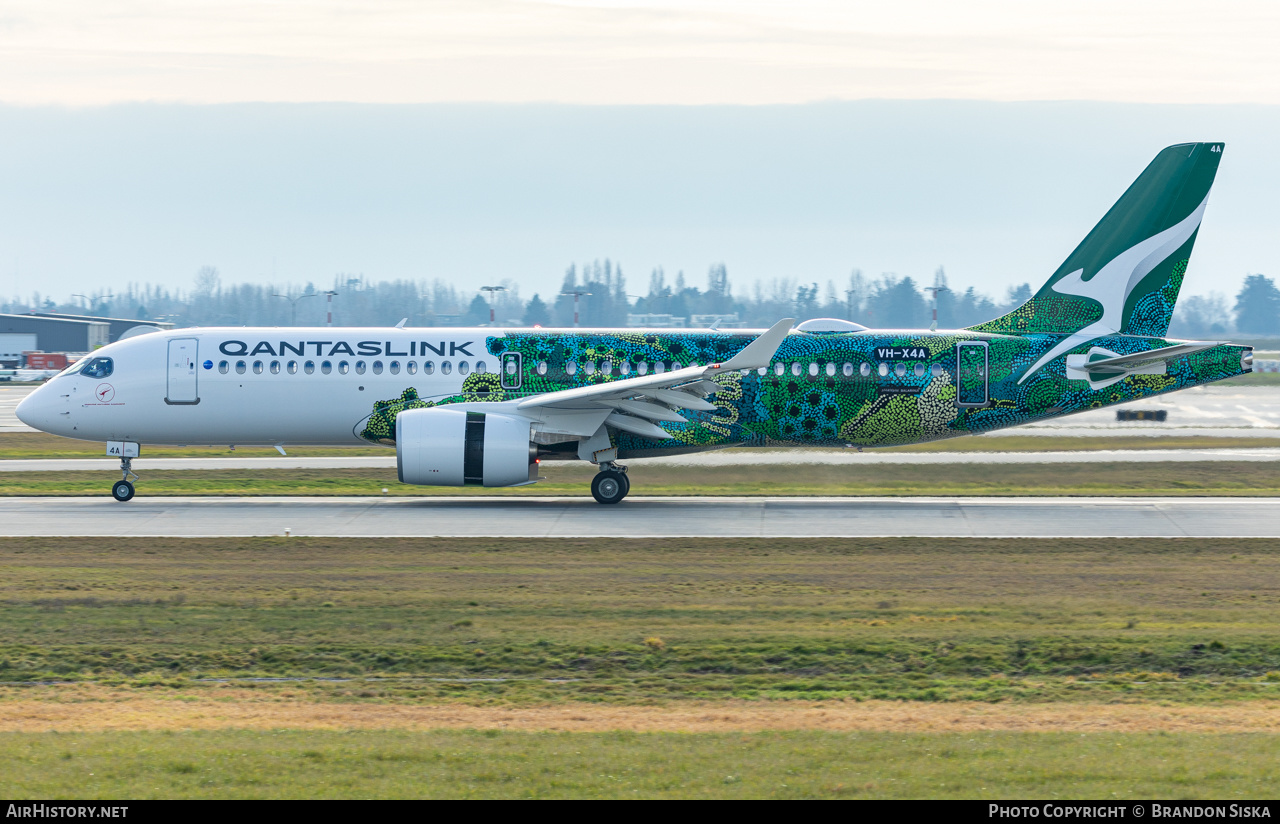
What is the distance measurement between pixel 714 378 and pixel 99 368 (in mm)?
14212

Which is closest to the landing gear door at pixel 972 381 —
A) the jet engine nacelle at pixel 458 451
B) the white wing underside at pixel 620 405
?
the white wing underside at pixel 620 405

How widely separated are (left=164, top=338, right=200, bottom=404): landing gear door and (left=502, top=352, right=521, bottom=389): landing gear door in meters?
7.02

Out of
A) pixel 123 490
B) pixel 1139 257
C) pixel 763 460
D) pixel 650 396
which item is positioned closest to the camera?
pixel 650 396

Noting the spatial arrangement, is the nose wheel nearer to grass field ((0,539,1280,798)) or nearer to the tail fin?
grass field ((0,539,1280,798))

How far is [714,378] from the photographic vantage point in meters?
28.3

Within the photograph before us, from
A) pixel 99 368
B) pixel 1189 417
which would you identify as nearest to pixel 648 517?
pixel 99 368

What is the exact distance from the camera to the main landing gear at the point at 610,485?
28.5 m

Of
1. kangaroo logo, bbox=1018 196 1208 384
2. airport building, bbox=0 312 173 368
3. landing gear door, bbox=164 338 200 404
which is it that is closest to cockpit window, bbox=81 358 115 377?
landing gear door, bbox=164 338 200 404

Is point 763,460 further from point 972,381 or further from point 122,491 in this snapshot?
point 122,491

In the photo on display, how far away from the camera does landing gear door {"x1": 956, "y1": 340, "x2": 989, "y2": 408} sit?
2889cm

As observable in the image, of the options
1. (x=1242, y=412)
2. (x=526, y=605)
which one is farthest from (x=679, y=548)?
(x=1242, y=412)

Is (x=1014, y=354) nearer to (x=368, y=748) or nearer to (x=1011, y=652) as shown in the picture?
(x=1011, y=652)

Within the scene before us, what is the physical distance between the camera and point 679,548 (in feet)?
72.9

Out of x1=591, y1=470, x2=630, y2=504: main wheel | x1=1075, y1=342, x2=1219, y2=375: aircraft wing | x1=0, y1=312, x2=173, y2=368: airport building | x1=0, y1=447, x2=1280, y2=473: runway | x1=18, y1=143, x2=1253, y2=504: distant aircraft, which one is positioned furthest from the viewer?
x1=0, y1=312, x2=173, y2=368: airport building
